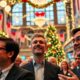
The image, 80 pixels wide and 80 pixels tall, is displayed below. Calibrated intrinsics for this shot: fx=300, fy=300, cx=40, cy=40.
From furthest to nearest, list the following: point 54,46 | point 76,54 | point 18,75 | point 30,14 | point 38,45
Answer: point 30,14 → point 54,46 → point 38,45 → point 76,54 → point 18,75

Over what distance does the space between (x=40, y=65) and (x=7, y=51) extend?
0.76 m

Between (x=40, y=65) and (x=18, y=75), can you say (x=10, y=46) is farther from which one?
(x=40, y=65)

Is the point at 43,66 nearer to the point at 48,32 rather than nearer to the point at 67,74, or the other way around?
the point at 67,74

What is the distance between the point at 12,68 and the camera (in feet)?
8.32

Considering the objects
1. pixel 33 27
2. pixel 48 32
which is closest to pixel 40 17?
pixel 48 32

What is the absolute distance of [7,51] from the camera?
255cm

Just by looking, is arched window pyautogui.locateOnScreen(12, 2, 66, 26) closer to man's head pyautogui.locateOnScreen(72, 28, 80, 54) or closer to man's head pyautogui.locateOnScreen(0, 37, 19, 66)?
man's head pyautogui.locateOnScreen(72, 28, 80, 54)

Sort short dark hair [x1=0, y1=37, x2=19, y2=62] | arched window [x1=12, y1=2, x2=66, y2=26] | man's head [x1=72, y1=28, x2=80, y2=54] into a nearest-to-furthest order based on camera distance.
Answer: short dark hair [x1=0, y1=37, x2=19, y2=62]
man's head [x1=72, y1=28, x2=80, y2=54]
arched window [x1=12, y1=2, x2=66, y2=26]

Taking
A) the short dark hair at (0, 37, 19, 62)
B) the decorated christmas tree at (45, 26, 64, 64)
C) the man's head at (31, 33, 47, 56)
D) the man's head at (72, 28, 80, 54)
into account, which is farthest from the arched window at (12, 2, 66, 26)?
the short dark hair at (0, 37, 19, 62)

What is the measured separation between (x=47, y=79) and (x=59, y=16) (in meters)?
29.1

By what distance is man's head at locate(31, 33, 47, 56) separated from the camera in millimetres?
3184

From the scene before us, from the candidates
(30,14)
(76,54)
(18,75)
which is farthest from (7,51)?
(30,14)

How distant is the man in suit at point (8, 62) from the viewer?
2.49m

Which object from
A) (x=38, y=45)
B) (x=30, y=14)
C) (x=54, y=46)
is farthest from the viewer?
(x=30, y=14)
